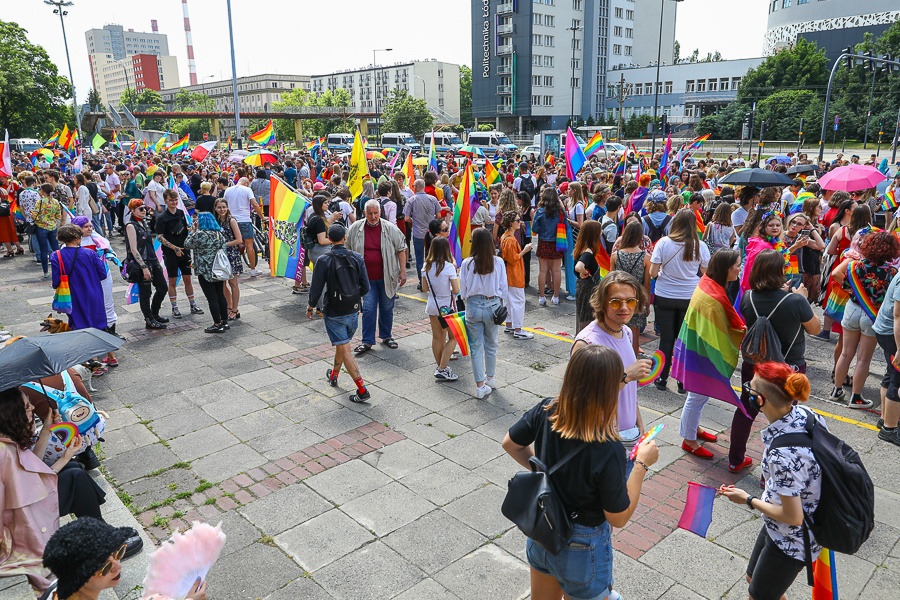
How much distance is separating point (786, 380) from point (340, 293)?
4310mm

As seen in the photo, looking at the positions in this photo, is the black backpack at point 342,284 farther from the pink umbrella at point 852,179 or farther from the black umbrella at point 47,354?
the pink umbrella at point 852,179

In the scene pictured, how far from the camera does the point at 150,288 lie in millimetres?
8664

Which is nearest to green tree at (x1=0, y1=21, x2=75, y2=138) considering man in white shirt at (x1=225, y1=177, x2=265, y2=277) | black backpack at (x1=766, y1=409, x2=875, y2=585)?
man in white shirt at (x1=225, y1=177, x2=265, y2=277)

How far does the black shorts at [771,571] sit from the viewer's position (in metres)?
2.93

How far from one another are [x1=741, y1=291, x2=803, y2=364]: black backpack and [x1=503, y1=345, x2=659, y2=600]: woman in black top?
7.97 ft

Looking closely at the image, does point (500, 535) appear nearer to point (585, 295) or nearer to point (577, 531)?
point (577, 531)

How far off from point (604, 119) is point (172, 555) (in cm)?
8251

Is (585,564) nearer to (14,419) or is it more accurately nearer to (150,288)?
(14,419)

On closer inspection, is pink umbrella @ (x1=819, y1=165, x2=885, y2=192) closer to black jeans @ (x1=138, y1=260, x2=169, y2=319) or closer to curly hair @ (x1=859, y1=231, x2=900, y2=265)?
curly hair @ (x1=859, y1=231, x2=900, y2=265)

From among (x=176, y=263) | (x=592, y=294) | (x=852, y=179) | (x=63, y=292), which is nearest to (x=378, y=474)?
(x=592, y=294)

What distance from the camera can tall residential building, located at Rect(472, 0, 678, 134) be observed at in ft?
241

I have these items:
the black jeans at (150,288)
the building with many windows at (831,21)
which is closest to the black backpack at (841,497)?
the black jeans at (150,288)

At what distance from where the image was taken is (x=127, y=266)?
8.20 metres

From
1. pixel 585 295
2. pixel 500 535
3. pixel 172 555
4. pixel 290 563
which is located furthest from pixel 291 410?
pixel 172 555
